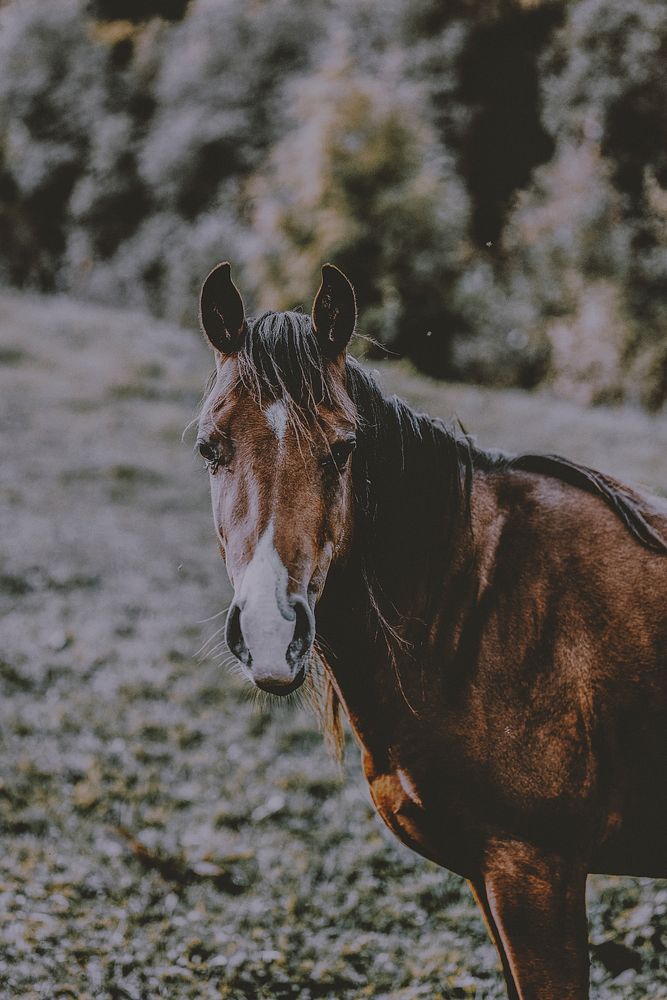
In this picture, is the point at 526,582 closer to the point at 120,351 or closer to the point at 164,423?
the point at 164,423

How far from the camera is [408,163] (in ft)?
49.1

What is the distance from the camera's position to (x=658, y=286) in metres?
15.2

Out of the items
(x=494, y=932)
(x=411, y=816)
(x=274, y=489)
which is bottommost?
(x=494, y=932)

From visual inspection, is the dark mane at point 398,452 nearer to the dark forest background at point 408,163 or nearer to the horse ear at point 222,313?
the horse ear at point 222,313

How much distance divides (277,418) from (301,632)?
528 millimetres

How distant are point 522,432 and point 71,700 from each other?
8417 mm

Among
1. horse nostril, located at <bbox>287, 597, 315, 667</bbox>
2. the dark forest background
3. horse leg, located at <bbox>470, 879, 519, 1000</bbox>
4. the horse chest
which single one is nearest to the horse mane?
the horse chest

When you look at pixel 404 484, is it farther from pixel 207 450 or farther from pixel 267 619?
pixel 267 619

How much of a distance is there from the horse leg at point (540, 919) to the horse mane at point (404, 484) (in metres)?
0.55

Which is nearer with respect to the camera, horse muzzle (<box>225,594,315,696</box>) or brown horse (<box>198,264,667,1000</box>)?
horse muzzle (<box>225,594,315,696</box>)

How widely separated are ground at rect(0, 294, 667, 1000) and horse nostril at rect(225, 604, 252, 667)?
1113 millimetres

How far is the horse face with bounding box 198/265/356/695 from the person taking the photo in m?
1.88

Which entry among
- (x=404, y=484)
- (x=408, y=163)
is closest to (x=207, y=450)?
(x=404, y=484)

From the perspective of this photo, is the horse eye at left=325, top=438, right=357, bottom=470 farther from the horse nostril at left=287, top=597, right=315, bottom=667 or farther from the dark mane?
the horse nostril at left=287, top=597, right=315, bottom=667
